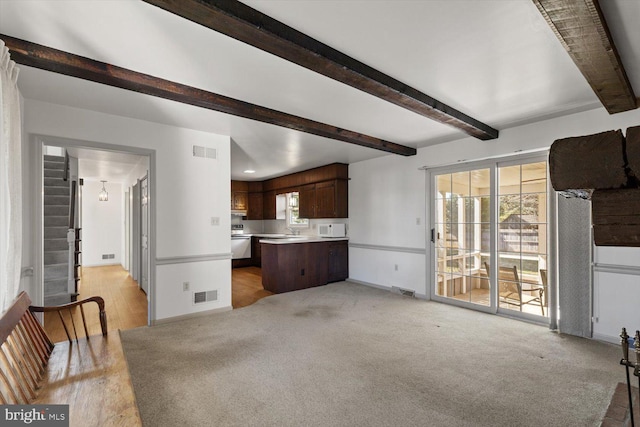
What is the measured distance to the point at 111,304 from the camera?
473 cm

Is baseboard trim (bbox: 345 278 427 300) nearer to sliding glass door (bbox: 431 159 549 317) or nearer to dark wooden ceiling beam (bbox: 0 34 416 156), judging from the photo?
sliding glass door (bbox: 431 159 549 317)

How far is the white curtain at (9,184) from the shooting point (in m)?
1.89

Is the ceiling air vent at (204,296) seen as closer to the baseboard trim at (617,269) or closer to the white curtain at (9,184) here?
the white curtain at (9,184)

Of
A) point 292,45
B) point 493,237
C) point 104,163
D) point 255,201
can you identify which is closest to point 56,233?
point 104,163

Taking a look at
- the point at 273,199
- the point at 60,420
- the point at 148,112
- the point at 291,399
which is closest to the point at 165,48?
the point at 148,112

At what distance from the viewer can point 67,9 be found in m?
1.77

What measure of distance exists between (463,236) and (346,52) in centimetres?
341

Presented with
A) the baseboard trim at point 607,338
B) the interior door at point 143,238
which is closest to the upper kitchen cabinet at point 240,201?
the interior door at point 143,238

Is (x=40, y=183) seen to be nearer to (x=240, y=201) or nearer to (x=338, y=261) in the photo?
(x=338, y=261)

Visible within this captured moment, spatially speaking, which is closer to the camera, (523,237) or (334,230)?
(523,237)

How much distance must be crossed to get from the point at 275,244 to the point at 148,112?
2.91 m

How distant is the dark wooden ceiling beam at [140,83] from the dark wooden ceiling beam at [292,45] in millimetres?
1184

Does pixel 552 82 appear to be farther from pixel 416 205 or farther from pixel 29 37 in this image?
pixel 29 37

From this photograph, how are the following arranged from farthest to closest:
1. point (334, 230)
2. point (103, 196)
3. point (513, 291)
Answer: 1. point (103, 196)
2. point (334, 230)
3. point (513, 291)
